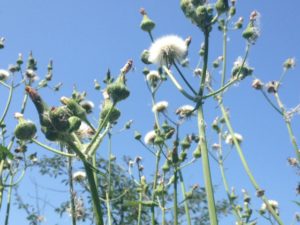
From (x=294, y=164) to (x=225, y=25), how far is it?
5.16ft

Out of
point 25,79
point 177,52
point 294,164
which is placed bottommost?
point 294,164

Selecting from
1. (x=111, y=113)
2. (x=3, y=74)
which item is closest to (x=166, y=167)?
(x=111, y=113)

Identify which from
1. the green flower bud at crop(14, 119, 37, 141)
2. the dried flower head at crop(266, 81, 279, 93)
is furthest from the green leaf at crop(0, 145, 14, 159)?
the dried flower head at crop(266, 81, 279, 93)

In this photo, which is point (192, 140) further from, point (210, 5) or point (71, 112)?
point (71, 112)

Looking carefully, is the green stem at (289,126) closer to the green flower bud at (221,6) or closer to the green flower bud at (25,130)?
the green flower bud at (221,6)

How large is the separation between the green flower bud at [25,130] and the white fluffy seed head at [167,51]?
1.67 metres

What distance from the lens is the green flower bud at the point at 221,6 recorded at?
136 inches

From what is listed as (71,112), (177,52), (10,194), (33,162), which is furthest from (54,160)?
(71,112)

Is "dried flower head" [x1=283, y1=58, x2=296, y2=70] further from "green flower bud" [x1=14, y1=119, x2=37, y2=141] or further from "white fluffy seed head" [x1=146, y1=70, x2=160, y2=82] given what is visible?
"green flower bud" [x1=14, y1=119, x2=37, y2=141]

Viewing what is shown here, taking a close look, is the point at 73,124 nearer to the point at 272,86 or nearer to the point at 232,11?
the point at 232,11

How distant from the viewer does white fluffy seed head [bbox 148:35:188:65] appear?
142 inches

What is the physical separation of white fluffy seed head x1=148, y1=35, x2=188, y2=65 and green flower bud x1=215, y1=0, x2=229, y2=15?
1.32 ft

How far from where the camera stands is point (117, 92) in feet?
7.39

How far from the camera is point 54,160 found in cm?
1332
